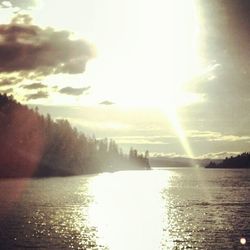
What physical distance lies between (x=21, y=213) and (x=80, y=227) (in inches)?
956

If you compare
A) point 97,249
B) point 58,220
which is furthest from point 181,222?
point 97,249

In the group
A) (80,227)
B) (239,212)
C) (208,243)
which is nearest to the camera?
(208,243)

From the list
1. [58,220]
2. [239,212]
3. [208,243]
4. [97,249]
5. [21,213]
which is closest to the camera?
[97,249]

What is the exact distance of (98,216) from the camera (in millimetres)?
107312

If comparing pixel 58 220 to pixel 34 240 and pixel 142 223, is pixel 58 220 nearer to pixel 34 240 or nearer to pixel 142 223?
pixel 142 223

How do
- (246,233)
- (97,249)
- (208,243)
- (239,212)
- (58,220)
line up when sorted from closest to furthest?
(97,249)
(208,243)
(246,233)
(58,220)
(239,212)

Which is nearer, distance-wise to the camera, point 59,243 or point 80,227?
point 59,243

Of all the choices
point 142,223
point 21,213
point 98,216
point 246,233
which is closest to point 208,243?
point 246,233

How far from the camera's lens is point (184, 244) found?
68.2 metres

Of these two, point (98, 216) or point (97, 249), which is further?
point (98, 216)

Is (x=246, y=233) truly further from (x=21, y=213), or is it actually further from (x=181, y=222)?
(x=21, y=213)

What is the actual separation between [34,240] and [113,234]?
16161 mm

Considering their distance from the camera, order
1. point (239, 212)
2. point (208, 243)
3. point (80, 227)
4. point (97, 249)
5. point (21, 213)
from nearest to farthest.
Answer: point (97, 249), point (208, 243), point (80, 227), point (21, 213), point (239, 212)

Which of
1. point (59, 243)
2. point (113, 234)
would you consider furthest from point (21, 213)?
point (59, 243)
